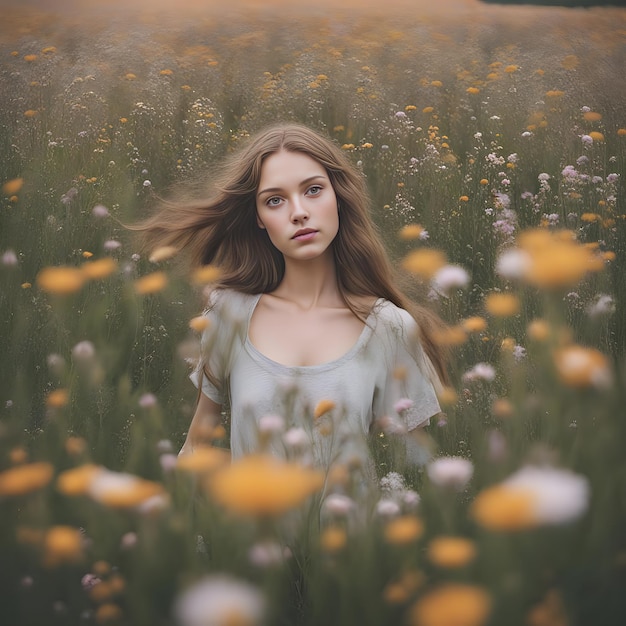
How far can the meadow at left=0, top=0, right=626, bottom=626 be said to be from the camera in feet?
2.11

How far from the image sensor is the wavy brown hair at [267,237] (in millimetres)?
1480

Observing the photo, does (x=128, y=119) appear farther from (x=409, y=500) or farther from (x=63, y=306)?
(x=409, y=500)

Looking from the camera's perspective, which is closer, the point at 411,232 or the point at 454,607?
the point at 454,607

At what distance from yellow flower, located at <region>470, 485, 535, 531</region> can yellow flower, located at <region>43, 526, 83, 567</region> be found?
349mm

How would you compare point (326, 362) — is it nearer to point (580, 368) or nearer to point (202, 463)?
point (202, 463)

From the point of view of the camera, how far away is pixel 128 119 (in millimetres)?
2156

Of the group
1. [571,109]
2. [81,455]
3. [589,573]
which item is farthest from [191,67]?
[589,573]

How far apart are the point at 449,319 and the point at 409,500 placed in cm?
93

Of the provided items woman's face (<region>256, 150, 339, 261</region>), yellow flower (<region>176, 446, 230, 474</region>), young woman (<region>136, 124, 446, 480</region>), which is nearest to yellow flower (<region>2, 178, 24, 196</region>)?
young woman (<region>136, 124, 446, 480</region>)

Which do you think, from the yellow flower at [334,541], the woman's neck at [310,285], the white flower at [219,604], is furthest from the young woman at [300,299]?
the white flower at [219,604]

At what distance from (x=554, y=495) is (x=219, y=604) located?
0.86 ft

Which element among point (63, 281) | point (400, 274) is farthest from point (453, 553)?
point (400, 274)

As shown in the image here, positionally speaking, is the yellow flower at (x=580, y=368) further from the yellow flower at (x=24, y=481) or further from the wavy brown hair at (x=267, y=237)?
the wavy brown hair at (x=267, y=237)

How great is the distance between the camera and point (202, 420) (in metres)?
1.47
